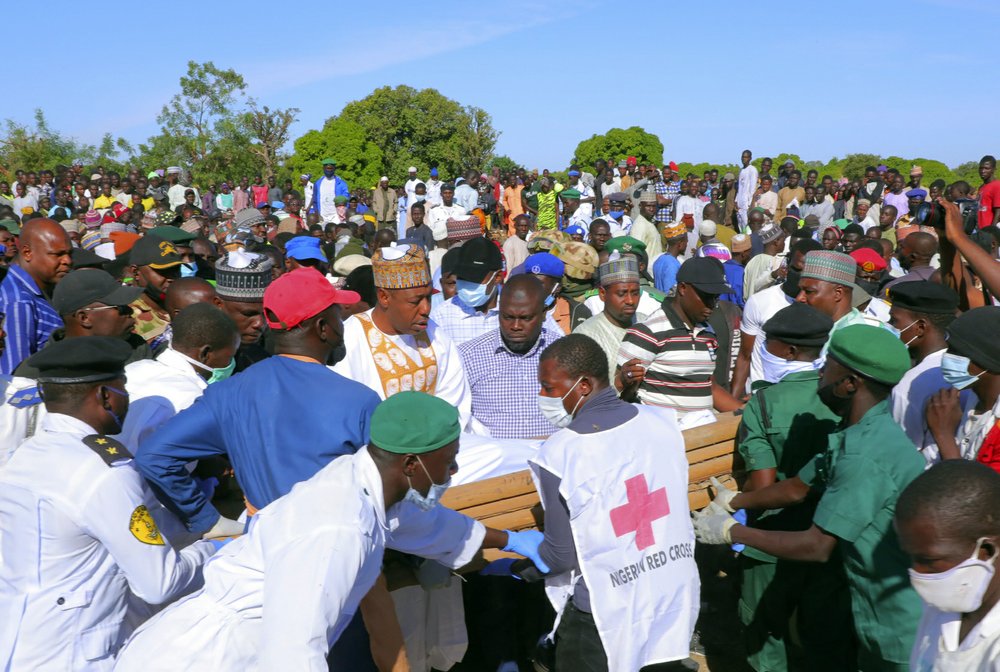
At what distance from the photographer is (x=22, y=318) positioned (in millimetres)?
5125

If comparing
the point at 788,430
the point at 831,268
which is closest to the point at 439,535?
the point at 788,430

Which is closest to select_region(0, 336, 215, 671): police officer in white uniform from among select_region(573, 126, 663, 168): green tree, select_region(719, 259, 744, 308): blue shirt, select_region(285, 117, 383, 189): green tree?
select_region(719, 259, 744, 308): blue shirt

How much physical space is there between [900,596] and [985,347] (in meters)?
1.05

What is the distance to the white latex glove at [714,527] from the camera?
3449mm

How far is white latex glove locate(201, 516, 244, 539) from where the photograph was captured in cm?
335

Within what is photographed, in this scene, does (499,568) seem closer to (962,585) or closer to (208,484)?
(208,484)

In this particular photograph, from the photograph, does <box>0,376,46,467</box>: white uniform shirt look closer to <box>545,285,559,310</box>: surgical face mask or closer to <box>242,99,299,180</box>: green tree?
<box>545,285,559,310</box>: surgical face mask

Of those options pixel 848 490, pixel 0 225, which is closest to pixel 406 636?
pixel 848 490

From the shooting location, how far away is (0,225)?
8.12 meters

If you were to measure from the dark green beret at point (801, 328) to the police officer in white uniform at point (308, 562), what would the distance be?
2.09 m

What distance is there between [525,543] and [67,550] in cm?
162

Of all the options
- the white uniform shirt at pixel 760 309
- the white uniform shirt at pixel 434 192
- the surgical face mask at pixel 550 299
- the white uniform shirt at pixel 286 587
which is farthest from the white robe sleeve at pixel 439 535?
the white uniform shirt at pixel 434 192

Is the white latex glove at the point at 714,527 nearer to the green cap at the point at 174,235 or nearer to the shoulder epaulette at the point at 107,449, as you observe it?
the shoulder epaulette at the point at 107,449

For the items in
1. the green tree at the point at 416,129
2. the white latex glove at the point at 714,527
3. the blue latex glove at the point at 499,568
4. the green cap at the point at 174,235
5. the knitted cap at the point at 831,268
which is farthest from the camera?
the green tree at the point at 416,129
